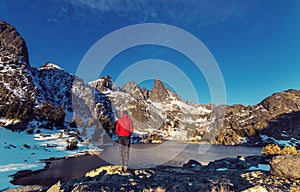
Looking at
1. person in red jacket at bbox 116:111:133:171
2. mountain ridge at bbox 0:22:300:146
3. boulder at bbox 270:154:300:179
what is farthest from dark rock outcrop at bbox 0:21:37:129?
boulder at bbox 270:154:300:179

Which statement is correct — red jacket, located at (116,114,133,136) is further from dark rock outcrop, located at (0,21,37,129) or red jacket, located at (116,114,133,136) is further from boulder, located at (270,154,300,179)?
dark rock outcrop, located at (0,21,37,129)

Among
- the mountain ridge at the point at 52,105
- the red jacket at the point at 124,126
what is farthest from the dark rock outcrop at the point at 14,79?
the red jacket at the point at 124,126

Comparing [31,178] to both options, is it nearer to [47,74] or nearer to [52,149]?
[52,149]

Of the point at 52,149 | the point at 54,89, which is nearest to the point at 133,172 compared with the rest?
the point at 52,149

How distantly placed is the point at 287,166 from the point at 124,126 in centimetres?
1253

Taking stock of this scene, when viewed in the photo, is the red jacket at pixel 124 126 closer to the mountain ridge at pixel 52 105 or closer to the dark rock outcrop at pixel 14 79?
the mountain ridge at pixel 52 105

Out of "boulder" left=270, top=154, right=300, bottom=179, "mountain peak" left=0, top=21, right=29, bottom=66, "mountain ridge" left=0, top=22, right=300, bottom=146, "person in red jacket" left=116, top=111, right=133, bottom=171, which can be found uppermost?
"mountain peak" left=0, top=21, right=29, bottom=66

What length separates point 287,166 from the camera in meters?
14.2

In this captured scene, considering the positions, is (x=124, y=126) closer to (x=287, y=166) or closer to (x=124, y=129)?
(x=124, y=129)

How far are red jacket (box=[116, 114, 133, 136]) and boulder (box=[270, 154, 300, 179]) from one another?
38.9 feet

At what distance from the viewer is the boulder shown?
1371 cm

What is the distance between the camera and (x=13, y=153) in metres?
35.2

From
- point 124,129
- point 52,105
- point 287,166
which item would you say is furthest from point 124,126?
point 52,105

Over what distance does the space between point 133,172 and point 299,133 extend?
194 meters
